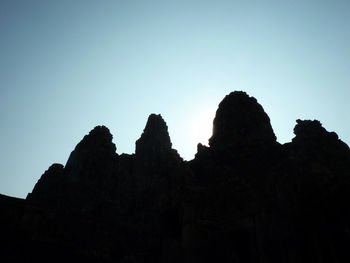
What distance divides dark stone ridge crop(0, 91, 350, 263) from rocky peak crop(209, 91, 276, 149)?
131 mm

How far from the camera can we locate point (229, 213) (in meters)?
27.3

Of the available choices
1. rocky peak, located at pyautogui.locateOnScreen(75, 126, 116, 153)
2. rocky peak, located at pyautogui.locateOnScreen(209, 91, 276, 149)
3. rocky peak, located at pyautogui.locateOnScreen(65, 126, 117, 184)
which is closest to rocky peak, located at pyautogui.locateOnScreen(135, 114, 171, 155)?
rocky peak, located at pyautogui.locateOnScreen(65, 126, 117, 184)

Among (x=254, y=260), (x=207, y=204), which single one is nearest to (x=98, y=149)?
(x=207, y=204)

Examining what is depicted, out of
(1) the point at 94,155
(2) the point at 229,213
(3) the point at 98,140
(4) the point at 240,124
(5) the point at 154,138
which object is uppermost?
(5) the point at 154,138

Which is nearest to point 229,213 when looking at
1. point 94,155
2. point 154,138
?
point 94,155

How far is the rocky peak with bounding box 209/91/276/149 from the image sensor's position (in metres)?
36.0

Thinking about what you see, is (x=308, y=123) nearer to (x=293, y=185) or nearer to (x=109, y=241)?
(x=293, y=185)

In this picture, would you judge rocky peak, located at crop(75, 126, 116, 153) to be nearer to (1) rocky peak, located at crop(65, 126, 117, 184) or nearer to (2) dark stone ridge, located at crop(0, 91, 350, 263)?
(1) rocky peak, located at crop(65, 126, 117, 184)

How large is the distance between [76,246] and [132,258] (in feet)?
17.7

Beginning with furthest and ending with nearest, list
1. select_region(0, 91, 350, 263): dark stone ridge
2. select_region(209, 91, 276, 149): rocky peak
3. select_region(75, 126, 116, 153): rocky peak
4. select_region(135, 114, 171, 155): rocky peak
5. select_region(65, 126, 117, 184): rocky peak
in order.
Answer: select_region(135, 114, 171, 155): rocky peak
select_region(75, 126, 116, 153): rocky peak
select_region(65, 126, 117, 184): rocky peak
select_region(209, 91, 276, 149): rocky peak
select_region(0, 91, 350, 263): dark stone ridge

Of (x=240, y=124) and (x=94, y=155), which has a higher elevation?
(x=94, y=155)

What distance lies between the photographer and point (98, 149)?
57.4 metres

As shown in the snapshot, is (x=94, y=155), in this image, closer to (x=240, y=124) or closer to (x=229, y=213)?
(x=240, y=124)

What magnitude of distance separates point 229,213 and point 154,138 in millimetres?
48212
